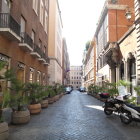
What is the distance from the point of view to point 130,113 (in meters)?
9.17

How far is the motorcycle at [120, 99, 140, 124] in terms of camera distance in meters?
8.81

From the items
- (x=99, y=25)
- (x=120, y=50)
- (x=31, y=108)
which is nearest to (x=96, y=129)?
(x=31, y=108)

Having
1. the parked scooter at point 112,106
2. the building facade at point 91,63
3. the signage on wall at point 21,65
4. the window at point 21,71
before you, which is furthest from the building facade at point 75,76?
the parked scooter at point 112,106

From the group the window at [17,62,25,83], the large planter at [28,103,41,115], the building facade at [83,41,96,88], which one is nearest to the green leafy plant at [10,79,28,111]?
the large planter at [28,103,41,115]

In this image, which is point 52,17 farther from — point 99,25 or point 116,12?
point 116,12

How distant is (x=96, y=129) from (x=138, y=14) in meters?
10.4

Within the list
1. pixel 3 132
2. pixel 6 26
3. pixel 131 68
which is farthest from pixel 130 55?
pixel 3 132

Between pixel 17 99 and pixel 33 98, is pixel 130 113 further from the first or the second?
pixel 33 98

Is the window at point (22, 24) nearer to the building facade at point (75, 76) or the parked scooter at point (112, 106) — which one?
the parked scooter at point (112, 106)

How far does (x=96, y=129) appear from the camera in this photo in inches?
325

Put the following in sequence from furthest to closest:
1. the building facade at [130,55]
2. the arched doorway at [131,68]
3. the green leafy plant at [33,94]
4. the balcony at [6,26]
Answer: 1. the arched doorway at [131,68]
2. the building facade at [130,55]
3. the balcony at [6,26]
4. the green leafy plant at [33,94]

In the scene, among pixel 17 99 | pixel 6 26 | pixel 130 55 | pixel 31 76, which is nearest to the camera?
pixel 17 99

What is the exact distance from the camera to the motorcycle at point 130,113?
8.81 m

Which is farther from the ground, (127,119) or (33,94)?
(33,94)
